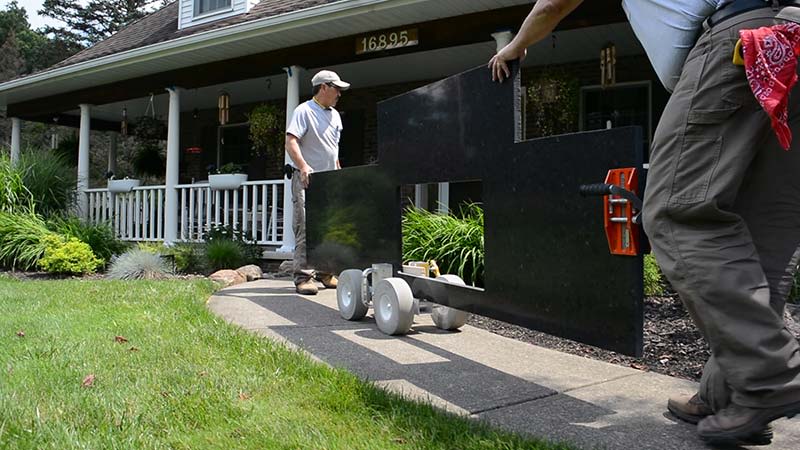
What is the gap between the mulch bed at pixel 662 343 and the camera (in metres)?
3.07

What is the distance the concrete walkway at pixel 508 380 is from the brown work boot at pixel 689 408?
31mm

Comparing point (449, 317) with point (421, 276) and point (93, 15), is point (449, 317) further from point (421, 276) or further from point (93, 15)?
point (93, 15)

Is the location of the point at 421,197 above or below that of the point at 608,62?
below

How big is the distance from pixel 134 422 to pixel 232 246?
6.07 m

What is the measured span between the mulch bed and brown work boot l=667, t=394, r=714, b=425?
0.62m

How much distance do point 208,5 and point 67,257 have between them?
15.6ft

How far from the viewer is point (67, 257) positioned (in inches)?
320

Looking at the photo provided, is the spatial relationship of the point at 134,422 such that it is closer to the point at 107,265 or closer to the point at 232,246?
the point at 232,246

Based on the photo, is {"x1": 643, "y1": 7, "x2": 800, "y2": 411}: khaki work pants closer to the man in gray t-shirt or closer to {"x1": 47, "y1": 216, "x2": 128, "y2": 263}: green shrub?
the man in gray t-shirt

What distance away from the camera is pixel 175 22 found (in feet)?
37.9

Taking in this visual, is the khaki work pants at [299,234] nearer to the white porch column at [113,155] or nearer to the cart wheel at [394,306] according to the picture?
the cart wheel at [394,306]

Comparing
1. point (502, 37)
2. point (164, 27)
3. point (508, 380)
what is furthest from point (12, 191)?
point (508, 380)

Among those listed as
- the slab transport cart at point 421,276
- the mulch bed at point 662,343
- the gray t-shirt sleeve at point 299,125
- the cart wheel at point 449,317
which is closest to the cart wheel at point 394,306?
the slab transport cart at point 421,276

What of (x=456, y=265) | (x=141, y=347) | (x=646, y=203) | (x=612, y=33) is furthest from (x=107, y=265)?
(x=646, y=203)
